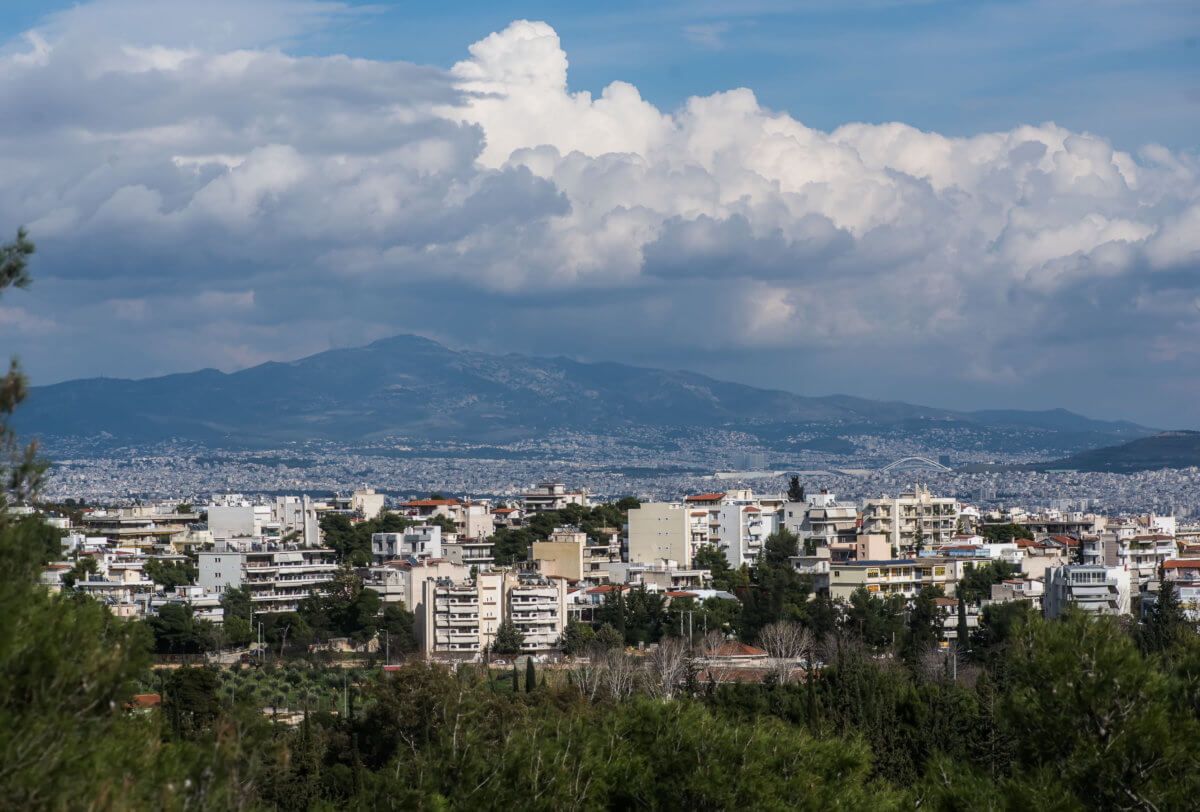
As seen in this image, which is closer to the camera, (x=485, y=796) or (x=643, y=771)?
(x=485, y=796)

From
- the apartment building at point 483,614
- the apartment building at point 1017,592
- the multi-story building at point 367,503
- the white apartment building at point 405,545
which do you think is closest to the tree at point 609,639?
the apartment building at point 483,614

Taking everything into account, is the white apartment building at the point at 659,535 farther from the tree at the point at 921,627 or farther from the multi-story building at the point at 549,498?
the tree at the point at 921,627

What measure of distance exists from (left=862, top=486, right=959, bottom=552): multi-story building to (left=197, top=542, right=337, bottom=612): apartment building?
27.2 meters

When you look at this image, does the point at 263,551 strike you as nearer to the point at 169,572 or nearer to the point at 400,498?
A: the point at 169,572

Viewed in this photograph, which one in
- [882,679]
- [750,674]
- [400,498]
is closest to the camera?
[882,679]

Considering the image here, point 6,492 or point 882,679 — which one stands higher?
point 6,492

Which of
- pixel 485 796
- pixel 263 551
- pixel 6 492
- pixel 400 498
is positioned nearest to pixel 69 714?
pixel 6 492

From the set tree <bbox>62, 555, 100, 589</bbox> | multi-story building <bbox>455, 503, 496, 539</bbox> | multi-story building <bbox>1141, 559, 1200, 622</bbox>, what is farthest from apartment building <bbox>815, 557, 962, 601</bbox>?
tree <bbox>62, 555, 100, 589</bbox>

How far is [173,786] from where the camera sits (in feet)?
34.1

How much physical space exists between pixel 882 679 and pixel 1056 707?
2138 cm

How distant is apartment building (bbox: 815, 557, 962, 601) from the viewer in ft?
215

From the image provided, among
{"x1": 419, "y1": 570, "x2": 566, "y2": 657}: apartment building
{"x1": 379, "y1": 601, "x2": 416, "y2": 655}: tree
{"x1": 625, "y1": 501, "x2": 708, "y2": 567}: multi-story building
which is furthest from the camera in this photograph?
{"x1": 625, "y1": 501, "x2": 708, "y2": 567}: multi-story building

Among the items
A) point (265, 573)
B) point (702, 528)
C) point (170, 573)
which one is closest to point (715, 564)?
point (702, 528)

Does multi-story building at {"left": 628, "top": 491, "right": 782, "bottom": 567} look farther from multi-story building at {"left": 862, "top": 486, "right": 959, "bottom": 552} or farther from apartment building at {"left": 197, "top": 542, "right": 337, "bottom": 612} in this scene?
apartment building at {"left": 197, "top": 542, "right": 337, "bottom": 612}
